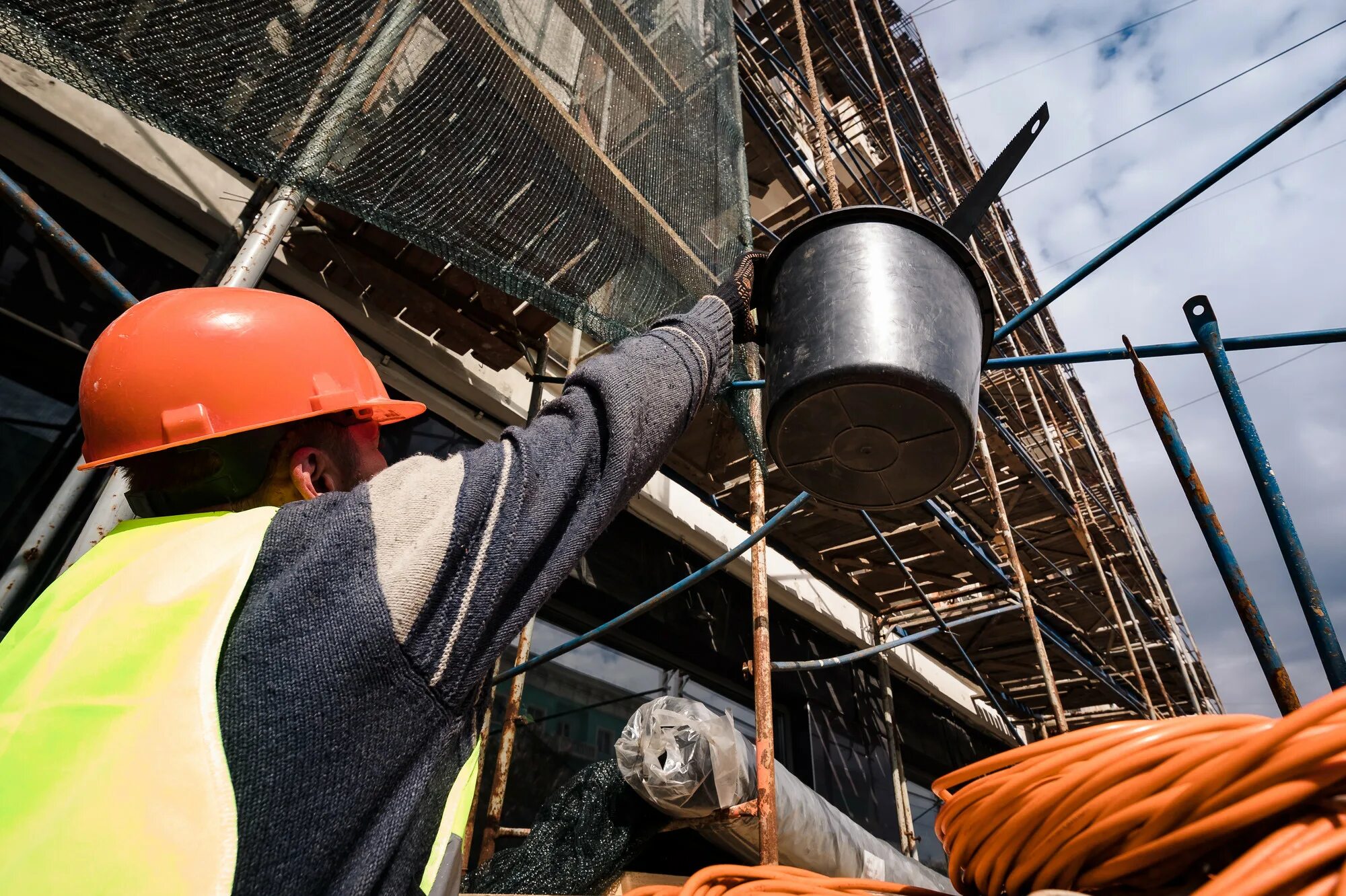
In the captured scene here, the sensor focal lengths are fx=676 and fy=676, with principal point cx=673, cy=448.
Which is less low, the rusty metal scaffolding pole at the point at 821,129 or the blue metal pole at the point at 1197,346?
the rusty metal scaffolding pole at the point at 821,129

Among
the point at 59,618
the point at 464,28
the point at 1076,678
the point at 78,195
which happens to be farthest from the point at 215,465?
the point at 1076,678

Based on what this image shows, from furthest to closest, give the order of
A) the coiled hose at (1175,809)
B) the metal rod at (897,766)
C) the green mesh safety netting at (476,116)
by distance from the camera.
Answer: the metal rod at (897,766) < the green mesh safety netting at (476,116) < the coiled hose at (1175,809)

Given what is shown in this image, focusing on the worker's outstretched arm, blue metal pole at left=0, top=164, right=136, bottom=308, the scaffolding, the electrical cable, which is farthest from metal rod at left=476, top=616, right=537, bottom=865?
the scaffolding

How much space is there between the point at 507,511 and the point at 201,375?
65 cm

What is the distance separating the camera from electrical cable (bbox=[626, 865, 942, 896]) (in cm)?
106

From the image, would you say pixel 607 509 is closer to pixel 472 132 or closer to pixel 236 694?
pixel 236 694

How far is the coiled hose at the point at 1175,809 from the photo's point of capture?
625mm

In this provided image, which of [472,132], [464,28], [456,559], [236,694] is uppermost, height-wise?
[464,28]

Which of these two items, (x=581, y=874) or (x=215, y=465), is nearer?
(x=215, y=465)

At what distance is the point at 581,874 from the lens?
3092mm

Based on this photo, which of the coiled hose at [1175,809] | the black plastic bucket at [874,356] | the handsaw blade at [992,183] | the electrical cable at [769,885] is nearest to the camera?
the coiled hose at [1175,809]

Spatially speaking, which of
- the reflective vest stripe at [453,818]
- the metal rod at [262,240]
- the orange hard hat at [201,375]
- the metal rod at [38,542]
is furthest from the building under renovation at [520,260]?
the orange hard hat at [201,375]

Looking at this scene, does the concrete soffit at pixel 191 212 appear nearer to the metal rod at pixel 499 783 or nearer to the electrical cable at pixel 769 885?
the metal rod at pixel 499 783

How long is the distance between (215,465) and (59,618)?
0.30 meters
